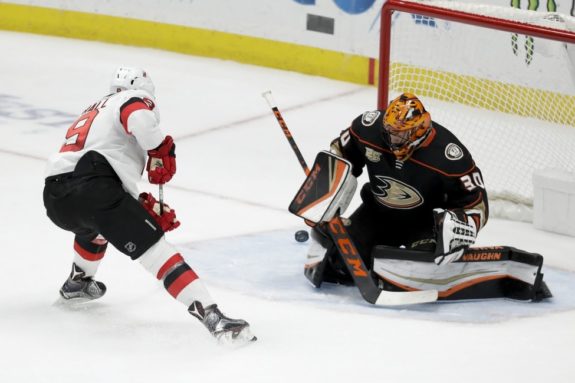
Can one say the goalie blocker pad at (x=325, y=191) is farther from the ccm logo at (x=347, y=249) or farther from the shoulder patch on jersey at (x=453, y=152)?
the shoulder patch on jersey at (x=453, y=152)

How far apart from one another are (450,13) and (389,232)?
1188 millimetres

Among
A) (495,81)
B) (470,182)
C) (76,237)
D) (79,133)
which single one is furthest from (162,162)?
(495,81)

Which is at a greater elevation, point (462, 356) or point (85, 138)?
point (85, 138)

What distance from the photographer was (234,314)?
4.21m

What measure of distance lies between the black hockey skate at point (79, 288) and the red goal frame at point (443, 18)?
179 cm

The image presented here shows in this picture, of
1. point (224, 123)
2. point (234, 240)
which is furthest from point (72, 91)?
point (234, 240)

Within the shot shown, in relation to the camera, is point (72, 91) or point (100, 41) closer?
point (72, 91)

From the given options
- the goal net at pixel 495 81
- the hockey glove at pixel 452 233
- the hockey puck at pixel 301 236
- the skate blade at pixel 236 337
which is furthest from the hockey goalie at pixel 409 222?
the goal net at pixel 495 81

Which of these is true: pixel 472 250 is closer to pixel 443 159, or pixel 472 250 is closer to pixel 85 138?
pixel 443 159

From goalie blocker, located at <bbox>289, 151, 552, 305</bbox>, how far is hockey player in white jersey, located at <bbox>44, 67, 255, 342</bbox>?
23.7 inches

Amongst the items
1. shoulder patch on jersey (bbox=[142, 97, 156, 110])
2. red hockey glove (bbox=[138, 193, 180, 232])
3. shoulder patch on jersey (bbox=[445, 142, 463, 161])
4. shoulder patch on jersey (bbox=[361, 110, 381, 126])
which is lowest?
red hockey glove (bbox=[138, 193, 180, 232])

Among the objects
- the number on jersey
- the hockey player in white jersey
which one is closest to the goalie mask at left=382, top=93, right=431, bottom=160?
the hockey player in white jersey

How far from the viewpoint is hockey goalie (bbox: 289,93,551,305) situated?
4258 millimetres

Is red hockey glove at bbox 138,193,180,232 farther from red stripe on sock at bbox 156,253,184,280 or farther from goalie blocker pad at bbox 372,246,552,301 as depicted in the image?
goalie blocker pad at bbox 372,246,552,301
